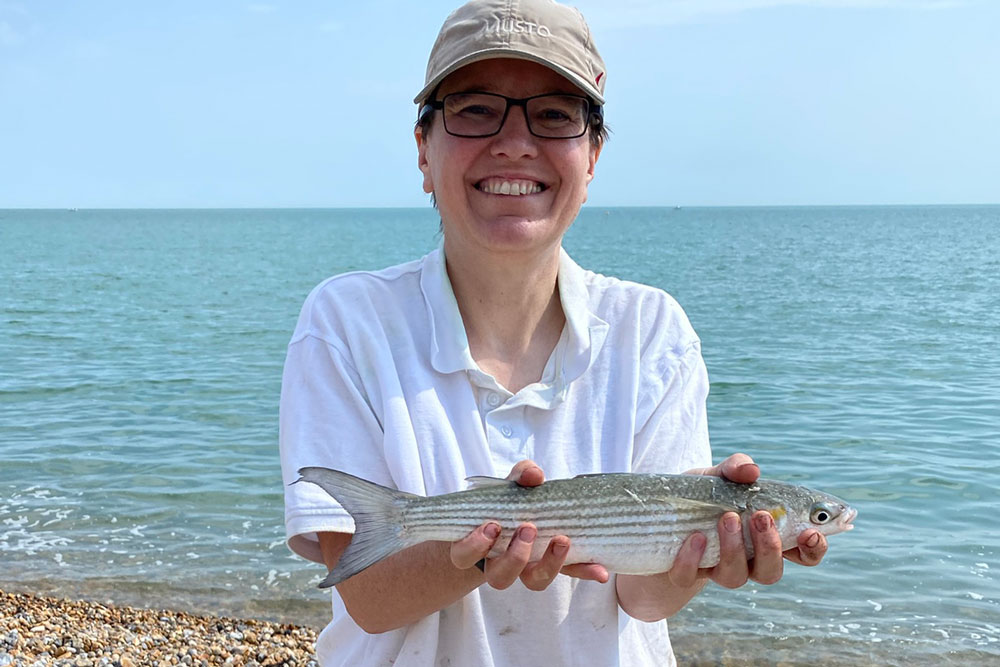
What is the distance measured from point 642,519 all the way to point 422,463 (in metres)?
0.71

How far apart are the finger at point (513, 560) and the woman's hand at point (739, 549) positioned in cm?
48

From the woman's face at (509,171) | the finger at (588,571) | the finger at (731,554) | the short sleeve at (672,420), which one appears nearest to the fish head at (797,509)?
the finger at (731,554)

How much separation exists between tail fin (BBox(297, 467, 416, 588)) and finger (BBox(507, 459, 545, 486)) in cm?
33

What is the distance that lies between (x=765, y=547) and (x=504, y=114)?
5.20 feet

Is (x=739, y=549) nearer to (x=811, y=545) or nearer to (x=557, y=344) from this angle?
(x=811, y=545)

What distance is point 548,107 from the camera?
10.7 feet

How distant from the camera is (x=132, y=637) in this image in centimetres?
714

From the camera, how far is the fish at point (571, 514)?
2938mm

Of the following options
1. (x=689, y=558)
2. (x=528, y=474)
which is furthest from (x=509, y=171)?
(x=689, y=558)

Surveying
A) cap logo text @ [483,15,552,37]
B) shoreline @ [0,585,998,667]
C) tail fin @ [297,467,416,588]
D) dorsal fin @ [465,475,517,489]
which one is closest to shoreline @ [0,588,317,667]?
shoreline @ [0,585,998,667]

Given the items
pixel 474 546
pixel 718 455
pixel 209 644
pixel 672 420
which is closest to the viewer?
pixel 474 546

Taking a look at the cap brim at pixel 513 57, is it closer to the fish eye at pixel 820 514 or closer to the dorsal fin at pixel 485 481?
the dorsal fin at pixel 485 481

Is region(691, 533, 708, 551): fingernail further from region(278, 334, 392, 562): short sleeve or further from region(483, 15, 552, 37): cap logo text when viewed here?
region(483, 15, 552, 37): cap logo text

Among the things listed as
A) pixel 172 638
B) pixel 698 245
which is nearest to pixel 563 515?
pixel 172 638
